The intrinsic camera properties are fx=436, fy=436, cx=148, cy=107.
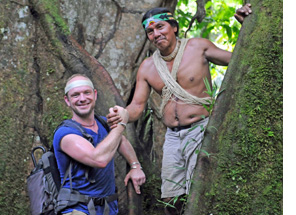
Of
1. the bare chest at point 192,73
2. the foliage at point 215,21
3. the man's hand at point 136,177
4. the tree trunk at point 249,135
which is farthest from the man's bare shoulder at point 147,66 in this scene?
the foliage at point 215,21

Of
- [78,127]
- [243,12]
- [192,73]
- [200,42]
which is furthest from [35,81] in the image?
[243,12]

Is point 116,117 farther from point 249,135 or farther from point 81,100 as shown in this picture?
point 249,135

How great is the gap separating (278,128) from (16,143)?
2.79 m

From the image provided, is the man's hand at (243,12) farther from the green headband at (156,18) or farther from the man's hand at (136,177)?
the man's hand at (136,177)

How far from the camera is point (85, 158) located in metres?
3.45

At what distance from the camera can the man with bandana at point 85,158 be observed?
137 inches

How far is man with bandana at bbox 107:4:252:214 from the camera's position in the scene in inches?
171

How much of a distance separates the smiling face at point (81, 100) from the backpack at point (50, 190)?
13cm

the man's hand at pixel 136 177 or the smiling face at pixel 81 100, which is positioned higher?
the smiling face at pixel 81 100

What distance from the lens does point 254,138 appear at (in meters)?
3.29

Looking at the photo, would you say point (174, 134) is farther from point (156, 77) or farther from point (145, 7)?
point (145, 7)

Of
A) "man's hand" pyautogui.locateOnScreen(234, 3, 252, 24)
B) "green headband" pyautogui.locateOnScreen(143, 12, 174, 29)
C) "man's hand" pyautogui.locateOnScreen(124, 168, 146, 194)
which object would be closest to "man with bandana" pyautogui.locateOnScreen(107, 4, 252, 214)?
"green headband" pyautogui.locateOnScreen(143, 12, 174, 29)

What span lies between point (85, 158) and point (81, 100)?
57cm

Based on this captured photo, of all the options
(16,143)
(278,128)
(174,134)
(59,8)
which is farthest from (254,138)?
(59,8)
